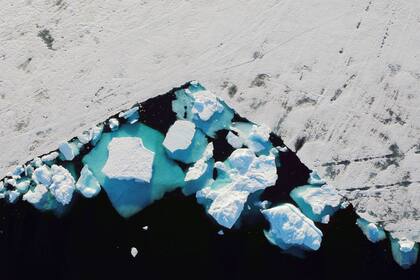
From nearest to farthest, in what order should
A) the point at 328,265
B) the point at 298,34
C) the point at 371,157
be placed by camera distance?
the point at 328,265 < the point at 371,157 < the point at 298,34

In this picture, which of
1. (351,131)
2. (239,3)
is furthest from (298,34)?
(351,131)

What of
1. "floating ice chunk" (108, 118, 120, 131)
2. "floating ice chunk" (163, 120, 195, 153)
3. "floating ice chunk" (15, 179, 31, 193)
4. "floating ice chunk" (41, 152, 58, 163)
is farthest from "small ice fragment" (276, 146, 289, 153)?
"floating ice chunk" (15, 179, 31, 193)

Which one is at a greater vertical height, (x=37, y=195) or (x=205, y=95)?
(x=205, y=95)

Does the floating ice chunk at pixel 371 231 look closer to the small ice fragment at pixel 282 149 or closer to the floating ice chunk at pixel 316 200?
the floating ice chunk at pixel 316 200

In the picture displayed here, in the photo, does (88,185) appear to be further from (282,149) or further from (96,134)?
(282,149)

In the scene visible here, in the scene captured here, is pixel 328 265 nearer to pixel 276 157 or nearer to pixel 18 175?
pixel 276 157
